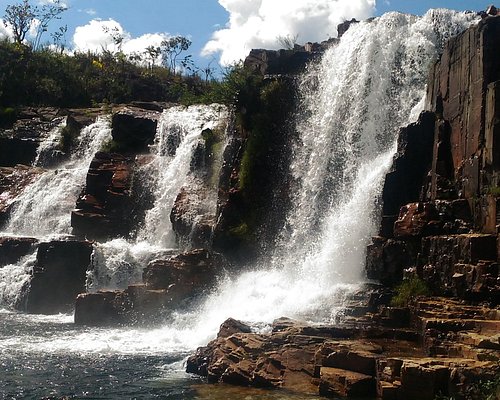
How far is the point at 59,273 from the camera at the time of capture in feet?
100

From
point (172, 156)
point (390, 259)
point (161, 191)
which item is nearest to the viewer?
point (390, 259)

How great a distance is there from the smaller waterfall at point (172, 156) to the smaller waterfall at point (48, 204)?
508cm

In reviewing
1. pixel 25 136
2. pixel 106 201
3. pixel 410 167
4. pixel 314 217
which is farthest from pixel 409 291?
pixel 25 136

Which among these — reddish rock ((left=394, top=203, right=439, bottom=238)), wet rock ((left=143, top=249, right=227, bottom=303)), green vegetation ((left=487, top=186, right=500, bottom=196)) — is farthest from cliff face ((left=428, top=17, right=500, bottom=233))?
wet rock ((left=143, top=249, right=227, bottom=303))

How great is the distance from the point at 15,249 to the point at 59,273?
13.3 feet

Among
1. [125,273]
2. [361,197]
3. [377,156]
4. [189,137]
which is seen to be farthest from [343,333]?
[189,137]

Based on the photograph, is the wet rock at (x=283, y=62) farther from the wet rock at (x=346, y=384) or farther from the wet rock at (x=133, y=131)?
the wet rock at (x=346, y=384)

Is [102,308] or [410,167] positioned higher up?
[410,167]

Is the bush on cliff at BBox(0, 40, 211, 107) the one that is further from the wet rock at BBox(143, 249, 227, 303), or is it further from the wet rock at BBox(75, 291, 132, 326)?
the wet rock at BBox(75, 291, 132, 326)

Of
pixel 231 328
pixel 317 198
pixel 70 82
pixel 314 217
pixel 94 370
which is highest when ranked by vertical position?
pixel 70 82

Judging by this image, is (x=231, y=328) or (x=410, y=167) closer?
(x=231, y=328)

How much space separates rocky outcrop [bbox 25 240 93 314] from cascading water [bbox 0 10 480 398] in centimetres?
111

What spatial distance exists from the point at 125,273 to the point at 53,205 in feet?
34.5

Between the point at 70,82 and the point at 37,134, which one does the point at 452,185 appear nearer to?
the point at 37,134
